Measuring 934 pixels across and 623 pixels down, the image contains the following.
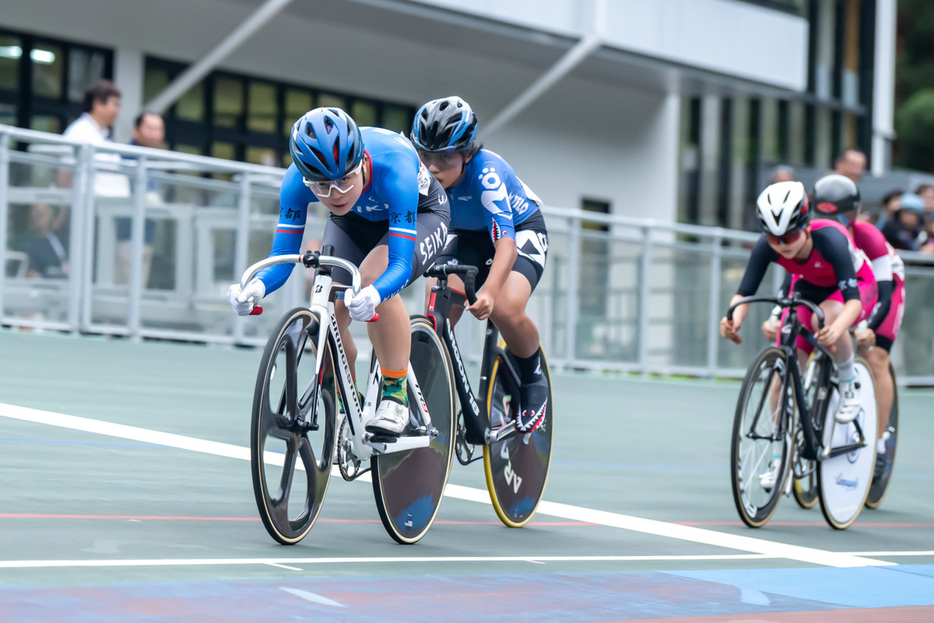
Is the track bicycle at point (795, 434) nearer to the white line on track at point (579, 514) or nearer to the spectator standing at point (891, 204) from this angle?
the white line on track at point (579, 514)

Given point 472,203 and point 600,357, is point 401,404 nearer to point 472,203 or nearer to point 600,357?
point 472,203

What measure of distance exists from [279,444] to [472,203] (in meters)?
1.57

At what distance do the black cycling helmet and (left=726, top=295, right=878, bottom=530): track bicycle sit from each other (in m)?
0.90

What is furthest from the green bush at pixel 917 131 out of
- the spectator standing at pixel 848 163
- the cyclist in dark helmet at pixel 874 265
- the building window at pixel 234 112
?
the cyclist in dark helmet at pixel 874 265

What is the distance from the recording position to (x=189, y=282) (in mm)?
12211

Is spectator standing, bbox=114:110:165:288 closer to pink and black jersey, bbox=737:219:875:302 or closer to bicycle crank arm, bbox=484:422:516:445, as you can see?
pink and black jersey, bbox=737:219:875:302

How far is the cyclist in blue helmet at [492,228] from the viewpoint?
564cm

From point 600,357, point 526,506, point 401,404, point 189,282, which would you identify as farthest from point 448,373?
point 600,357

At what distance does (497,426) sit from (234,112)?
13974 millimetres

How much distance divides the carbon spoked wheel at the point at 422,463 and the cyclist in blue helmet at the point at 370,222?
0.22 meters

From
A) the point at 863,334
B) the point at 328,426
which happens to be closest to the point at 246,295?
the point at 328,426

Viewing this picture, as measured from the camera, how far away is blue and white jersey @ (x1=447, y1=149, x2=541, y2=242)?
18.9ft

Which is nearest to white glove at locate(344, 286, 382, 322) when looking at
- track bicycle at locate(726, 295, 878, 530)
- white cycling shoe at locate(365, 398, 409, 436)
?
white cycling shoe at locate(365, 398, 409, 436)

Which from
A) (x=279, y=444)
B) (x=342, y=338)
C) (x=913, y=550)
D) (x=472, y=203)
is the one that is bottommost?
(x=913, y=550)
